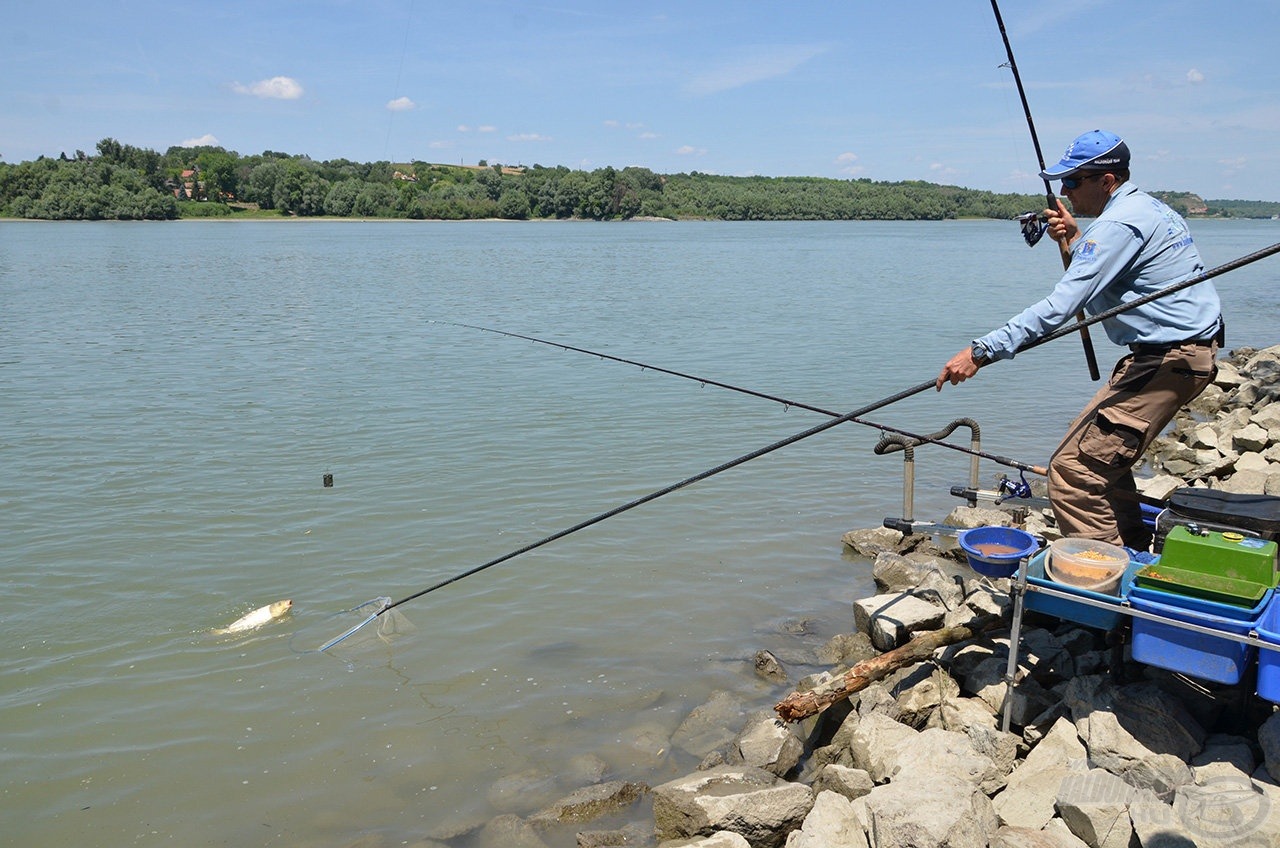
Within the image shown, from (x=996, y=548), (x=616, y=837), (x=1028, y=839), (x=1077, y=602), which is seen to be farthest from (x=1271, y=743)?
(x=616, y=837)

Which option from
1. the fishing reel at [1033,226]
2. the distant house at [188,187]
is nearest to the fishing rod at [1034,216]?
the fishing reel at [1033,226]

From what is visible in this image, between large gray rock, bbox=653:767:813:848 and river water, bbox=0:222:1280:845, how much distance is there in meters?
0.72

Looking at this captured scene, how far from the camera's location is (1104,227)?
426cm

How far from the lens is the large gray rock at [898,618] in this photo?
18.9ft

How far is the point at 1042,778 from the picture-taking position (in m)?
4.10

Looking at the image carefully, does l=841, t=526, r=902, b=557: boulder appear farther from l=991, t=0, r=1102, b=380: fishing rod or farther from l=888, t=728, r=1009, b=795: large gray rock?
l=888, t=728, r=1009, b=795: large gray rock

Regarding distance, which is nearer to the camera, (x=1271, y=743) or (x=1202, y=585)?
(x=1271, y=743)

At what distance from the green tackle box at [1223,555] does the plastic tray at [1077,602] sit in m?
0.24

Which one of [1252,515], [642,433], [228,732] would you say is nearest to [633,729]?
[228,732]

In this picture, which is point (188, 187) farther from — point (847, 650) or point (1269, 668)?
point (1269, 668)

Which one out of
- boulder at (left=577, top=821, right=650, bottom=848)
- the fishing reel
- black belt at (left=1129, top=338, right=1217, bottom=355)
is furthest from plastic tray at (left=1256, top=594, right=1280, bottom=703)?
boulder at (left=577, top=821, right=650, bottom=848)

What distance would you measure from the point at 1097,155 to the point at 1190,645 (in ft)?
7.28

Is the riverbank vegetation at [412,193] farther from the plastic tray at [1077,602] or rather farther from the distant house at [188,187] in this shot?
the plastic tray at [1077,602]

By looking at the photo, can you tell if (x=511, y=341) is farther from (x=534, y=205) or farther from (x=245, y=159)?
(x=245, y=159)
